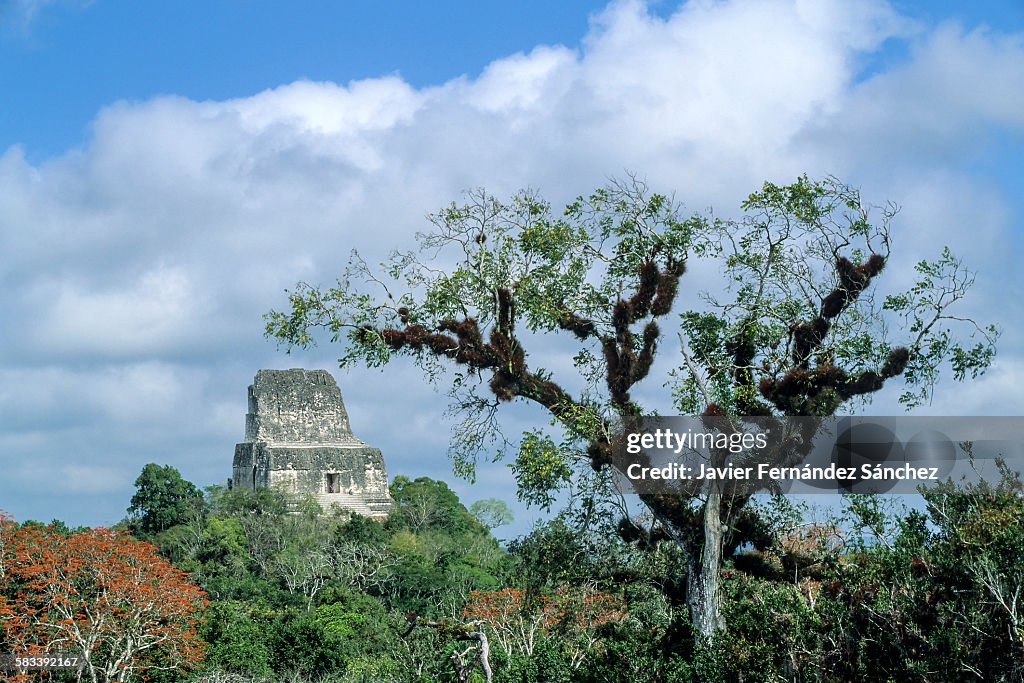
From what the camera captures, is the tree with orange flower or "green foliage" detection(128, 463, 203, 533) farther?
"green foliage" detection(128, 463, 203, 533)

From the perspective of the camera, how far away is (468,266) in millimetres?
12477

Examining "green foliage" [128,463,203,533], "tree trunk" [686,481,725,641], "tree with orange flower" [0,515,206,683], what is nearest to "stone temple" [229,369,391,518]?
"green foliage" [128,463,203,533]

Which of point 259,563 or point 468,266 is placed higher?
point 468,266

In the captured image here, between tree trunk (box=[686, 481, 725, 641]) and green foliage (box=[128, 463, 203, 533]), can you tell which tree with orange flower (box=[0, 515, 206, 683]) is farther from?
green foliage (box=[128, 463, 203, 533])

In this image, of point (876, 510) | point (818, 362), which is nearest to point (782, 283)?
point (818, 362)

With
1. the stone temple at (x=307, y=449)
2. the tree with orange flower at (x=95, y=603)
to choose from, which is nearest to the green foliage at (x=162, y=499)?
the stone temple at (x=307, y=449)

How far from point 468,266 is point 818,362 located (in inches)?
152

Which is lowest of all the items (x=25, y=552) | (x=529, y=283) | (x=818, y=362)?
(x=25, y=552)

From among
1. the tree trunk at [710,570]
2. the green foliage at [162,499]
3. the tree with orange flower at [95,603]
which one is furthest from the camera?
the green foliage at [162,499]

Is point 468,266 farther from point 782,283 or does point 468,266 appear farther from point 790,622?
point 790,622

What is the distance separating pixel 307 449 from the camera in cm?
3694

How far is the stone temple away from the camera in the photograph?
36.4 meters

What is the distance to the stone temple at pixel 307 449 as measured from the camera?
36.4 meters

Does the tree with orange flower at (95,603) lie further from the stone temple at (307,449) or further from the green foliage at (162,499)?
the stone temple at (307,449)
